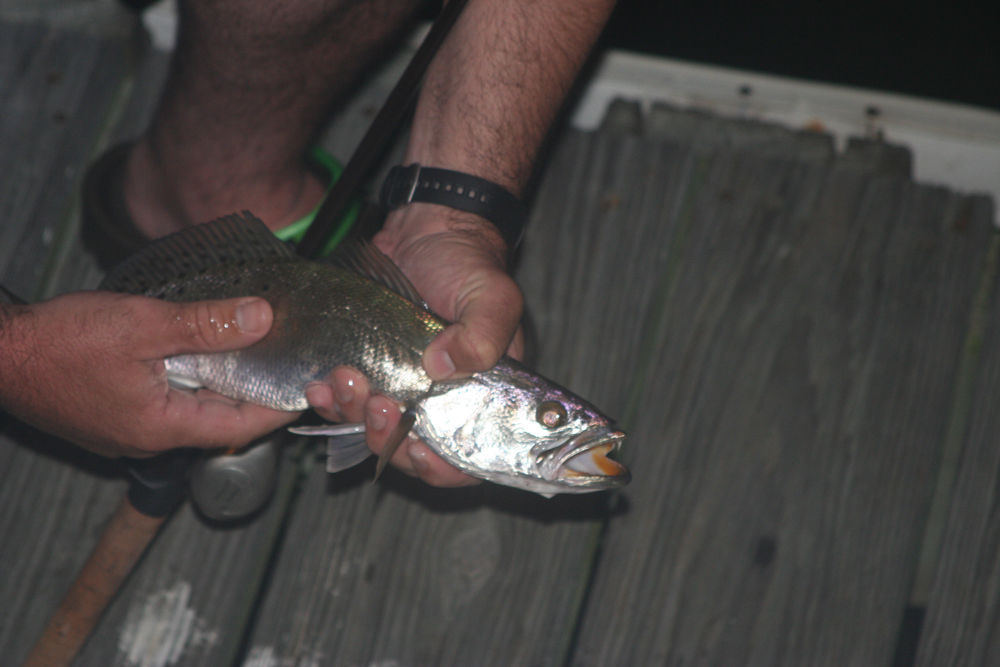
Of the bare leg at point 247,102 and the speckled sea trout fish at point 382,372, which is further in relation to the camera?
the bare leg at point 247,102

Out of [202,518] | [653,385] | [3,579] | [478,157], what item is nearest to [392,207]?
[478,157]

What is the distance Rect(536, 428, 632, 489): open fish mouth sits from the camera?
1.85 meters

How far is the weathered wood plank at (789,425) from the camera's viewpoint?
240cm

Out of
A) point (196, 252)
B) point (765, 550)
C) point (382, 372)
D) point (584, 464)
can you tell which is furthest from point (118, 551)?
point (765, 550)

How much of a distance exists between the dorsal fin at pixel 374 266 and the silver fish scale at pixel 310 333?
0.06 meters

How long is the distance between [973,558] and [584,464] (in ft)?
5.02

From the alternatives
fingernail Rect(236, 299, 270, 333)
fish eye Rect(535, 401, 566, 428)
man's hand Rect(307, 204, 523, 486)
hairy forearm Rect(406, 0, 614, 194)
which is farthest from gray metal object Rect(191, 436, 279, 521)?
hairy forearm Rect(406, 0, 614, 194)

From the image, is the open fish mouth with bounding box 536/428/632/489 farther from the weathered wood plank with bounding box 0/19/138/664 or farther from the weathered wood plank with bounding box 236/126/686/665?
the weathered wood plank with bounding box 0/19/138/664

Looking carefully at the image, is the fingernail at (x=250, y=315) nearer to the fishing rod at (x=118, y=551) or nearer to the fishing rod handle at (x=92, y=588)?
the fishing rod at (x=118, y=551)

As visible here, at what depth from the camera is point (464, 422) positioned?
189cm

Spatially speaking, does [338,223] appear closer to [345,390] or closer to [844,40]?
[345,390]

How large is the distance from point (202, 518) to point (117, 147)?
4.68 ft

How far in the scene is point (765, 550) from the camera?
7.99 ft

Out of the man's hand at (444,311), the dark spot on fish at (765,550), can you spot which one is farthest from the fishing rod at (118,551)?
the dark spot on fish at (765,550)
